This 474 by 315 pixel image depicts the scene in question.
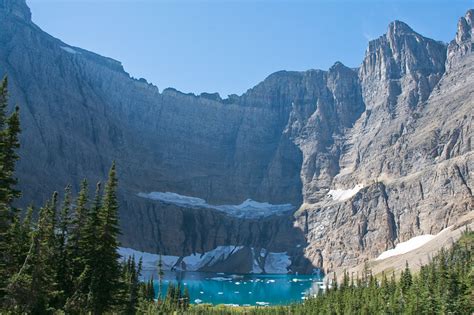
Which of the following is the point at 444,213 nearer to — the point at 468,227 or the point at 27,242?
the point at 468,227

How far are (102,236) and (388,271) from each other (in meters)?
148

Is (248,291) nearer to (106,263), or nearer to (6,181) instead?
(106,263)

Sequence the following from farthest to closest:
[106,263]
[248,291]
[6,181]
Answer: [248,291] → [106,263] → [6,181]

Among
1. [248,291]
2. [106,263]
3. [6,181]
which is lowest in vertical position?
[248,291]

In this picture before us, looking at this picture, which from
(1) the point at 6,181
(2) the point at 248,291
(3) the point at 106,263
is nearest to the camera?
(1) the point at 6,181

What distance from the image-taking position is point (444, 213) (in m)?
196

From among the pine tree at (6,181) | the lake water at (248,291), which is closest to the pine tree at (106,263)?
the pine tree at (6,181)

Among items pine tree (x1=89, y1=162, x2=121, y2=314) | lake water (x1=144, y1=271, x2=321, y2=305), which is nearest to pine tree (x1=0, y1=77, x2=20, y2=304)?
pine tree (x1=89, y1=162, x2=121, y2=314)

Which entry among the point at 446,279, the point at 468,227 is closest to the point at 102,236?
the point at 446,279

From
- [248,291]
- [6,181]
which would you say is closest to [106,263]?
[6,181]

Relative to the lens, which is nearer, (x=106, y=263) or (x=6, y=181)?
(x=6, y=181)

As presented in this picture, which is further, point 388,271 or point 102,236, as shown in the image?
point 388,271

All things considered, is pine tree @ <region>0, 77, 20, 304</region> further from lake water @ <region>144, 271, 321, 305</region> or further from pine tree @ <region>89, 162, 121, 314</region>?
lake water @ <region>144, 271, 321, 305</region>

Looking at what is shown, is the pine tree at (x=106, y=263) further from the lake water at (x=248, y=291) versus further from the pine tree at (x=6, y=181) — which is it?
the lake water at (x=248, y=291)
